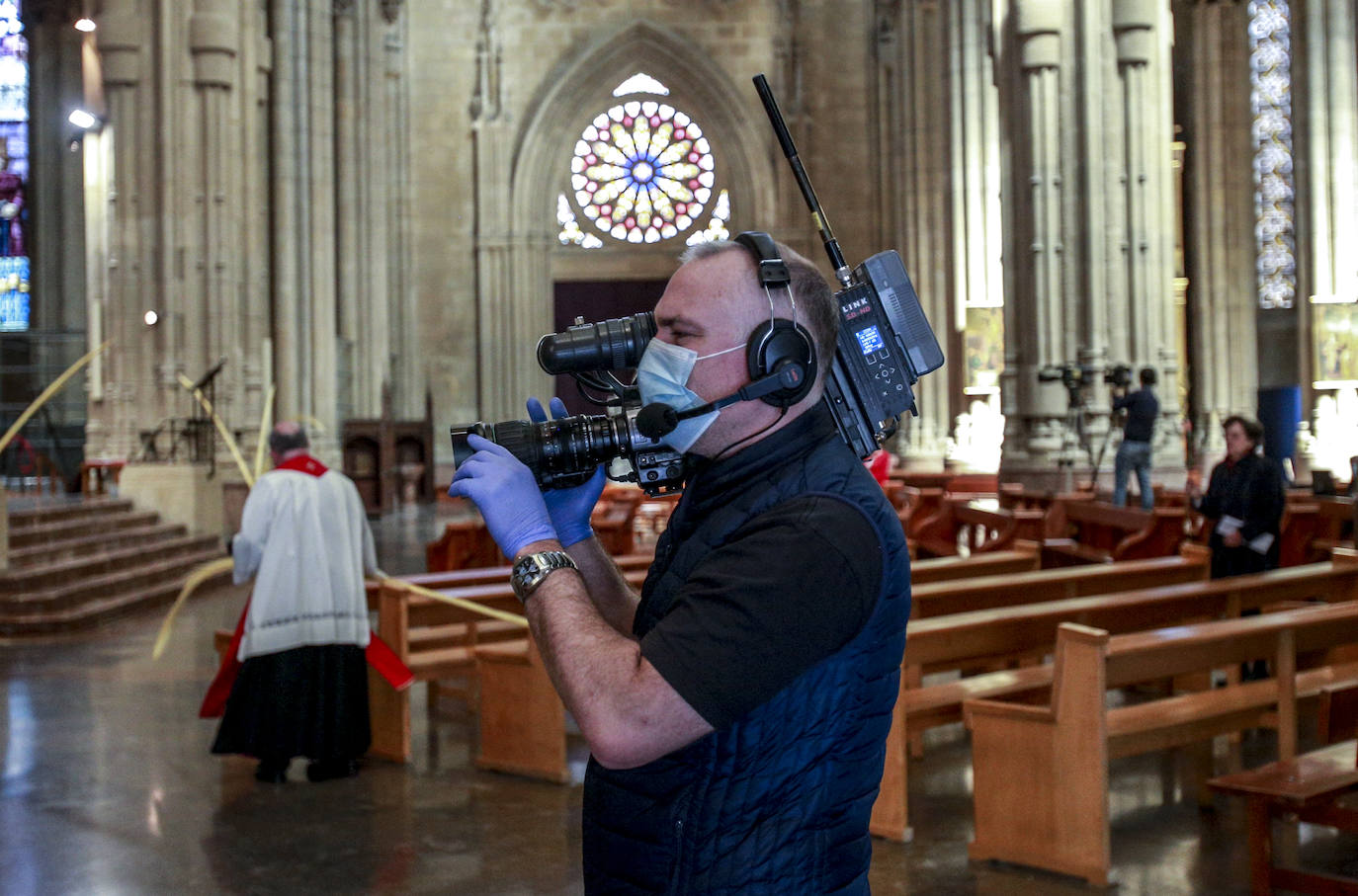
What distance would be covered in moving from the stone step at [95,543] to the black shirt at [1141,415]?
28.4ft

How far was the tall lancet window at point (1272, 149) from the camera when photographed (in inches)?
929

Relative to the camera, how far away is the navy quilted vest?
1771 millimetres

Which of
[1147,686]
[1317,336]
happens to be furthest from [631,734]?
[1317,336]

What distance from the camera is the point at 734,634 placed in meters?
1.68

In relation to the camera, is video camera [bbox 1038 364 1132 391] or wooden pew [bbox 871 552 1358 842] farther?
video camera [bbox 1038 364 1132 391]

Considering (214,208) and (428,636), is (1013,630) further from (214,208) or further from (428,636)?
(214,208)

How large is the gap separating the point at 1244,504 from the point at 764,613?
20.7 feet

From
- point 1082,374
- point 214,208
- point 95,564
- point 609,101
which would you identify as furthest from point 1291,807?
point 609,101

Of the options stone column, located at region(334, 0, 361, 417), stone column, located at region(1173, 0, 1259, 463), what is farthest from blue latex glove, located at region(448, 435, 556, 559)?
stone column, located at region(1173, 0, 1259, 463)

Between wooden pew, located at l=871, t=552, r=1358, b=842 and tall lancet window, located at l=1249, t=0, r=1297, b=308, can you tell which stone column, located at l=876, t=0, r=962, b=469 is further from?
wooden pew, located at l=871, t=552, r=1358, b=842

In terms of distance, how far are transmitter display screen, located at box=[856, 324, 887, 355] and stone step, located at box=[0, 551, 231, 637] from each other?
9436 mm

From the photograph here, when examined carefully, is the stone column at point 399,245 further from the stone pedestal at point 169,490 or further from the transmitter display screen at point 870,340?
the transmitter display screen at point 870,340

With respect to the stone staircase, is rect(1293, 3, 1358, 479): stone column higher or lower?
higher

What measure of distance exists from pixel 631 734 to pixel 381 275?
75.2 feet
